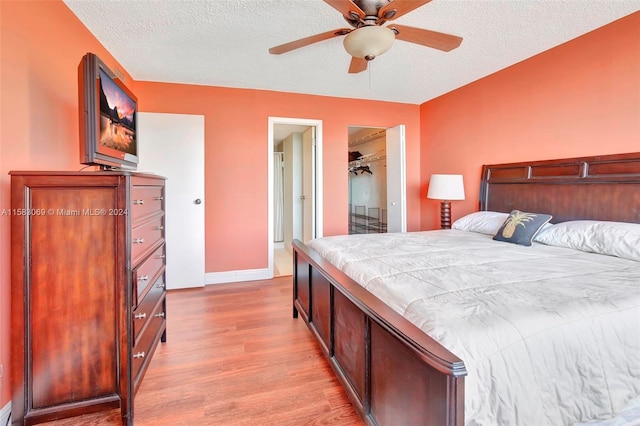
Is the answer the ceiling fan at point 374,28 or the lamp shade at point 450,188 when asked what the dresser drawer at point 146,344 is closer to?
the ceiling fan at point 374,28

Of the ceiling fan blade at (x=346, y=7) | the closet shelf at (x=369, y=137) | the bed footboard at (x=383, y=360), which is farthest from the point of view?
the closet shelf at (x=369, y=137)

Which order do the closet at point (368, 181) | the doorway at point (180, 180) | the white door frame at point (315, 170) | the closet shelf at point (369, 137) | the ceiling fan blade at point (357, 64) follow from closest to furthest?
1. the ceiling fan blade at point (357, 64)
2. the doorway at point (180, 180)
3. the white door frame at point (315, 170)
4. the closet shelf at point (369, 137)
5. the closet at point (368, 181)

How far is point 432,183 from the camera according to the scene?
3.62m

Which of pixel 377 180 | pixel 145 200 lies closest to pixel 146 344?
pixel 145 200

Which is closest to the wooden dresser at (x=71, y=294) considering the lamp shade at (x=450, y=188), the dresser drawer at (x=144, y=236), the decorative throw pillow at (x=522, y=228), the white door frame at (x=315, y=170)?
the dresser drawer at (x=144, y=236)

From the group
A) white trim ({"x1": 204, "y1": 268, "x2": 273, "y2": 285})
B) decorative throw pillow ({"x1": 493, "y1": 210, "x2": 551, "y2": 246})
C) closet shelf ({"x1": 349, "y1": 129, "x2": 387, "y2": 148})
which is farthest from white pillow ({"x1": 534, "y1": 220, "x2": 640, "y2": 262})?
closet shelf ({"x1": 349, "y1": 129, "x2": 387, "y2": 148})

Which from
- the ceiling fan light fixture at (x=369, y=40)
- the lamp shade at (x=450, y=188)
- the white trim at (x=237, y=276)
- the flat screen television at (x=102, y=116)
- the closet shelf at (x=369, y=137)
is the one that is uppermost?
the closet shelf at (x=369, y=137)

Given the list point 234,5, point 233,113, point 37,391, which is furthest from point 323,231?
point 37,391

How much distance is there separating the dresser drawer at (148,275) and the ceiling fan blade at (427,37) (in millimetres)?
2006

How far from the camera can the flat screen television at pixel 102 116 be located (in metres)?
1.41

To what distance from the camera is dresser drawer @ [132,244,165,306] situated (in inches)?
58.1

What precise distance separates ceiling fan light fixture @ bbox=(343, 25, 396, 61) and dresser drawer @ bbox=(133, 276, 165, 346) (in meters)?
1.86

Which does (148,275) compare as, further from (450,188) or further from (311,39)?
(450,188)

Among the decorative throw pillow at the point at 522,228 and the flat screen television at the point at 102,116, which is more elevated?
the flat screen television at the point at 102,116
